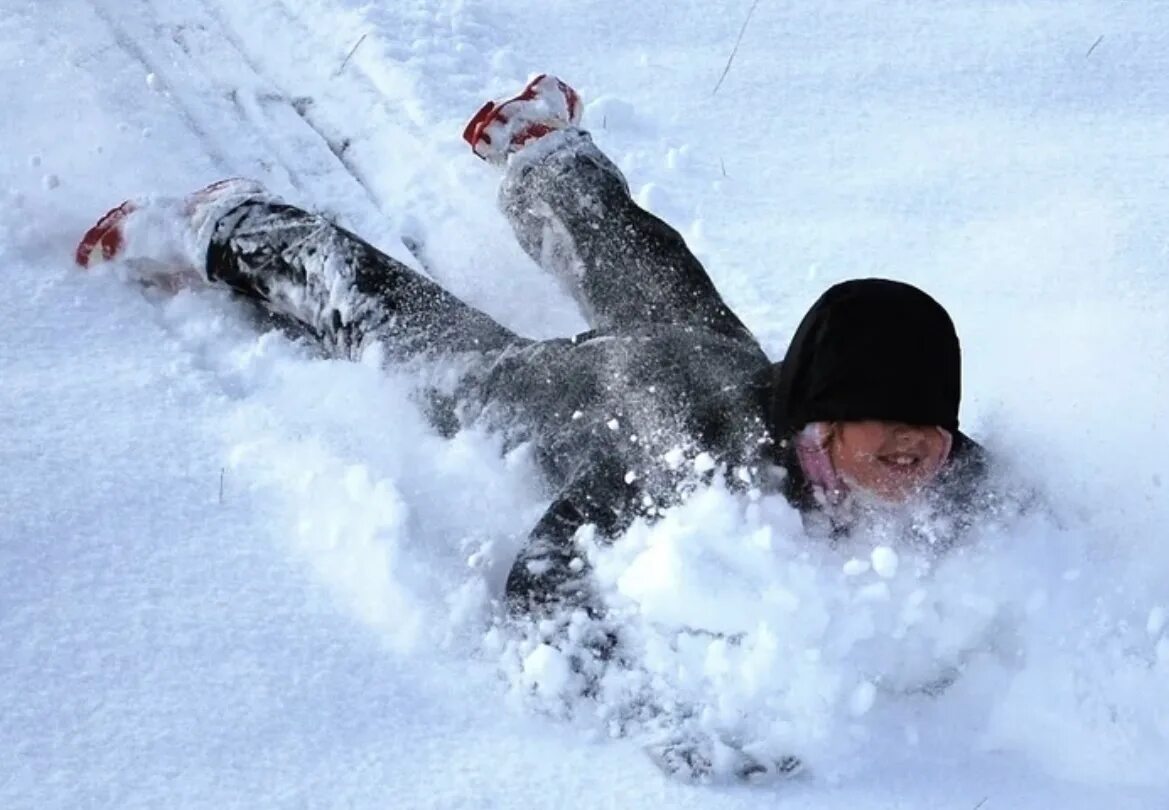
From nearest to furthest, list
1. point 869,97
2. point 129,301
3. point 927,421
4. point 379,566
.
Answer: point 927,421, point 379,566, point 129,301, point 869,97

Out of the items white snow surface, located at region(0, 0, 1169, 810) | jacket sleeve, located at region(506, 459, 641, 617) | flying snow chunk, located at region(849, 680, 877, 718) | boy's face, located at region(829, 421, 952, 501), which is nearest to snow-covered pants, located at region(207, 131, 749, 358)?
white snow surface, located at region(0, 0, 1169, 810)

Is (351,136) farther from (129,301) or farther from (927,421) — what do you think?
(927,421)

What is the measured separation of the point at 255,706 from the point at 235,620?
0.19 metres

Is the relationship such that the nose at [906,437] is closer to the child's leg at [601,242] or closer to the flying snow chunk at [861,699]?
the flying snow chunk at [861,699]

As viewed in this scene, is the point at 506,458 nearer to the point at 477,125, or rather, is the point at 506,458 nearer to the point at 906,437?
the point at 906,437

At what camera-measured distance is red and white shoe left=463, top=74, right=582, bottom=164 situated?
3.52 metres

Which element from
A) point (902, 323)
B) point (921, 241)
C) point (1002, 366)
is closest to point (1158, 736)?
point (902, 323)

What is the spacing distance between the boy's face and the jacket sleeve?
340 millimetres

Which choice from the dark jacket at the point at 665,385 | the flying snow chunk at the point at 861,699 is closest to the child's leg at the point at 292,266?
the dark jacket at the point at 665,385

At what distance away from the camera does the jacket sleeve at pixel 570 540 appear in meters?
2.34

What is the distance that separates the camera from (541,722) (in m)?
2.23

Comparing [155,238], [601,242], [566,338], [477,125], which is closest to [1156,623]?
[566,338]

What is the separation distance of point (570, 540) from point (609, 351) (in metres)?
0.48

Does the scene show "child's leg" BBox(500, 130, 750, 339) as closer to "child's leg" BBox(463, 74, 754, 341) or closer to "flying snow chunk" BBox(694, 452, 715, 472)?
"child's leg" BBox(463, 74, 754, 341)
